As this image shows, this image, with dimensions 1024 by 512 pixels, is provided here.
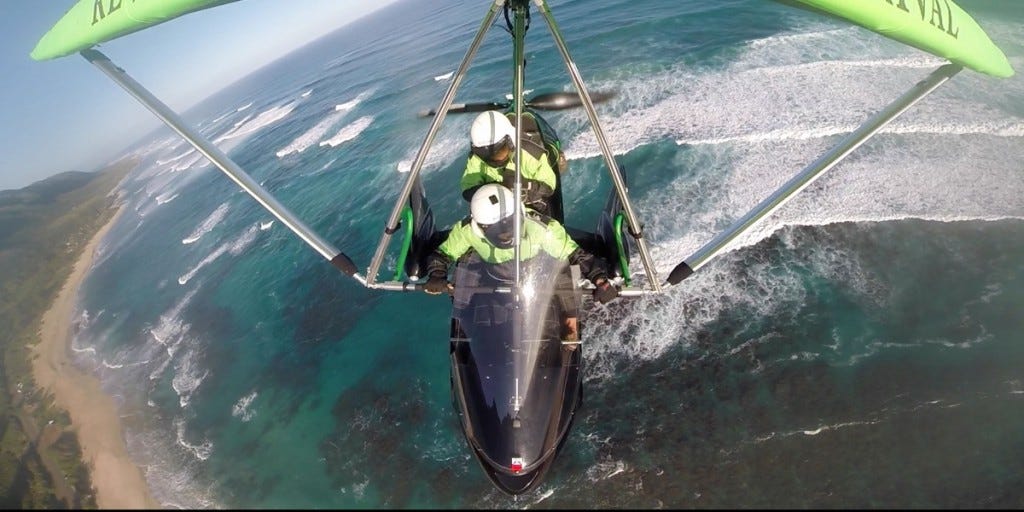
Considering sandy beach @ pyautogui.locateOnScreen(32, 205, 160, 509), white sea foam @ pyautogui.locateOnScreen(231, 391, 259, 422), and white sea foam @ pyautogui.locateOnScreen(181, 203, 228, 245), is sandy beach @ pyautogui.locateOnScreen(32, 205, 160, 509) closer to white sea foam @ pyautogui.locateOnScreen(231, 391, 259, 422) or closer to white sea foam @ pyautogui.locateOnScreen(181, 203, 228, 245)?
white sea foam @ pyautogui.locateOnScreen(231, 391, 259, 422)

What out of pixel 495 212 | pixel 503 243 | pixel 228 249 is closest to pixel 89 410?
pixel 228 249

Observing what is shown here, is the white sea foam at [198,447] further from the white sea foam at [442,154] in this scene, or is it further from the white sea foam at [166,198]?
the white sea foam at [166,198]

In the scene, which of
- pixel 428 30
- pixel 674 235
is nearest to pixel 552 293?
pixel 674 235

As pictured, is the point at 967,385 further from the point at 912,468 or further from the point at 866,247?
the point at 866,247

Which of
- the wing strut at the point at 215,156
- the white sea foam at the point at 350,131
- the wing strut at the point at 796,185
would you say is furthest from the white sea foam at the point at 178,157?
the wing strut at the point at 796,185

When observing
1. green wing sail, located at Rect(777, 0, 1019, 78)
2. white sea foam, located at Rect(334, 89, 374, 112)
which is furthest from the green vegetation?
white sea foam, located at Rect(334, 89, 374, 112)
